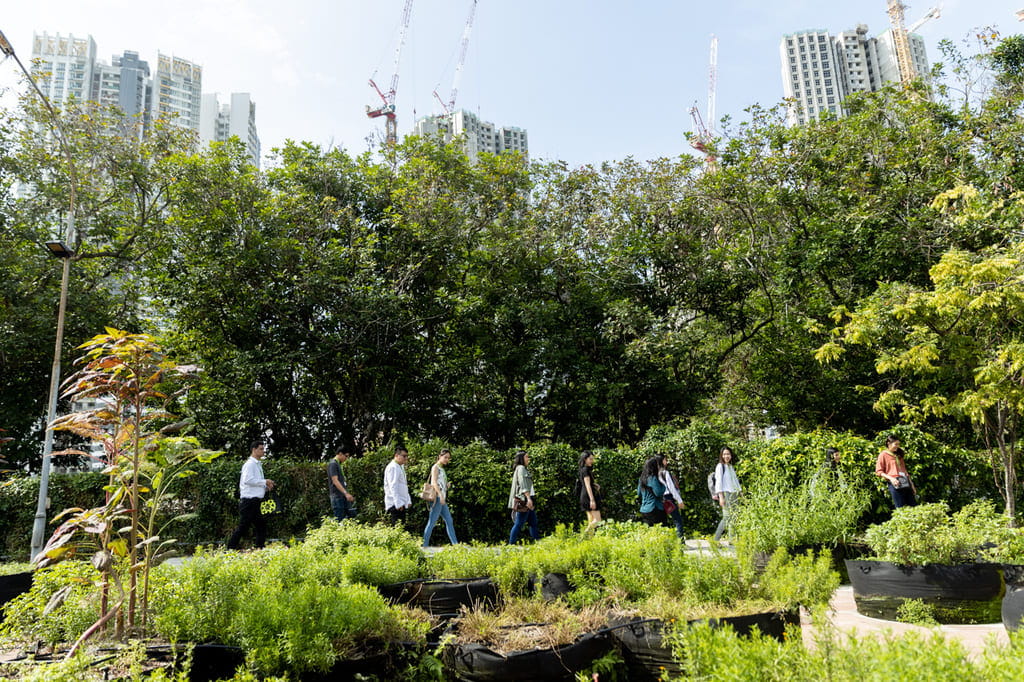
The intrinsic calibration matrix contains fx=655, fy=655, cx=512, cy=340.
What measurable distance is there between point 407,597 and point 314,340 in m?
12.1

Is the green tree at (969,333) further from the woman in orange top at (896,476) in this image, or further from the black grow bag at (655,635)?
the black grow bag at (655,635)

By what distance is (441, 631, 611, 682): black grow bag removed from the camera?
4.08m

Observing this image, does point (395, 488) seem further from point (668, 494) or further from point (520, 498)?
point (668, 494)

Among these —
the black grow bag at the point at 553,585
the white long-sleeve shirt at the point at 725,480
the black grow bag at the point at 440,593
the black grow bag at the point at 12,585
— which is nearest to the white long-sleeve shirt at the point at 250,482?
the black grow bag at the point at 12,585

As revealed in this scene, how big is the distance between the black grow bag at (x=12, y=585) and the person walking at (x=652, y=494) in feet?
25.7

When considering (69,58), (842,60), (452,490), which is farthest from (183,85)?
(452,490)

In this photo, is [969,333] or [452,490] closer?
[969,333]

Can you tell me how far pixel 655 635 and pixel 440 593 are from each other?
7.73ft

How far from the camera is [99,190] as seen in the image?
18.8 m

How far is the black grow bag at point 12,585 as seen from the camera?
6535mm

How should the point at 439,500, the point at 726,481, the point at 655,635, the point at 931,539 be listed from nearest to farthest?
the point at 655,635, the point at 931,539, the point at 439,500, the point at 726,481

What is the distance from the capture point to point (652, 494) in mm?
10242

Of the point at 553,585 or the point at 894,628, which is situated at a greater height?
the point at 553,585

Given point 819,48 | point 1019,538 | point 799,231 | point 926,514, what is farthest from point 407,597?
point 819,48
